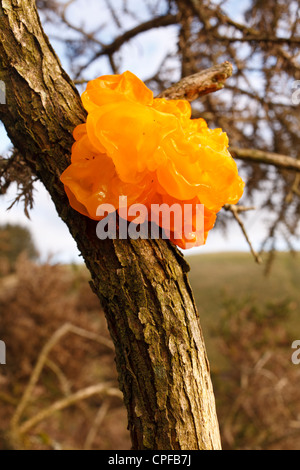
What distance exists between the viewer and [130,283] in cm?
107

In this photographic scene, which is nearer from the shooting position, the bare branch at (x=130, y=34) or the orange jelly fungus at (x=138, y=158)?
the orange jelly fungus at (x=138, y=158)

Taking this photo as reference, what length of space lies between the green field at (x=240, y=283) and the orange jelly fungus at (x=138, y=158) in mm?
8009

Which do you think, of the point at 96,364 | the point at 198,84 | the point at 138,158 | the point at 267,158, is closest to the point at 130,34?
the point at 267,158

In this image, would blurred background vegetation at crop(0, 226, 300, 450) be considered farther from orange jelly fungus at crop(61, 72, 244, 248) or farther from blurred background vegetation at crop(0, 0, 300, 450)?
orange jelly fungus at crop(61, 72, 244, 248)

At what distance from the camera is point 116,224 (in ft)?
3.61

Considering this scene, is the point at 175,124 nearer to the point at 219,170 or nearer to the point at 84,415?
the point at 219,170

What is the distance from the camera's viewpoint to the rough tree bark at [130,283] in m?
1.05

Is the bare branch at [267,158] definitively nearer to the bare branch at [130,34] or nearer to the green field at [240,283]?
the bare branch at [130,34]

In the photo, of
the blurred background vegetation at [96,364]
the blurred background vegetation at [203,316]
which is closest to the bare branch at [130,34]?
the blurred background vegetation at [203,316]

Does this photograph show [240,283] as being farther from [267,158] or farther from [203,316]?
[267,158]

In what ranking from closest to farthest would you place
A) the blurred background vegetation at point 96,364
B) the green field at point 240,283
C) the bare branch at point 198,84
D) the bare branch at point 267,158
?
the bare branch at point 198,84 → the bare branch at point 267,158 → the blurred background vegetation at point 96,364 → the green field at point 240,283

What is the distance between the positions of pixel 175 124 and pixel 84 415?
17.0 ft

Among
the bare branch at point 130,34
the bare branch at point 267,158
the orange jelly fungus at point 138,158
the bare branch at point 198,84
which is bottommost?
the orange jelly fungus at point 138,158
